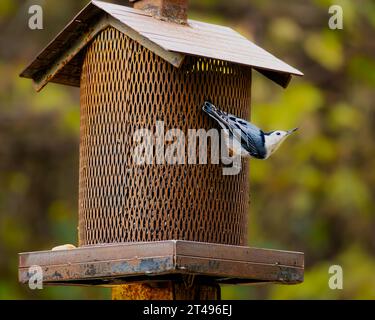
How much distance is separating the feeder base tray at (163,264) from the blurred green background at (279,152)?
5.46 m

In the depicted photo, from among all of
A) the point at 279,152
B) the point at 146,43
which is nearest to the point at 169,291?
the point at 146,43

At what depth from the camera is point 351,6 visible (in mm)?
11469

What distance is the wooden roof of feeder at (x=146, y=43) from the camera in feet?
20.6

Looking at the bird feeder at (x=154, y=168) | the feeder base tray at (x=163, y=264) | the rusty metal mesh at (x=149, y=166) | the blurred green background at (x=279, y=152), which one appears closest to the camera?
the feeder base tray at (x=163, y=264)

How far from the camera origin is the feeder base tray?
5.82 meters

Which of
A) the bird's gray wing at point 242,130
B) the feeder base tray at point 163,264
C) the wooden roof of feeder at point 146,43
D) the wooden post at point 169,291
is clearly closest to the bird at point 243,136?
the bird's gray wing at point 242,130

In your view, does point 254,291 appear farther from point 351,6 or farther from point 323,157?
point 351,6

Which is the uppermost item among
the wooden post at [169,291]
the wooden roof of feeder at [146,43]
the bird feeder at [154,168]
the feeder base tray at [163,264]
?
the wooden roof of feeder at [146,43]

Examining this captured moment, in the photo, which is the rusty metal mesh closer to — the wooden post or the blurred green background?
the wooden post

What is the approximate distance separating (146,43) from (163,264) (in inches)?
51.0

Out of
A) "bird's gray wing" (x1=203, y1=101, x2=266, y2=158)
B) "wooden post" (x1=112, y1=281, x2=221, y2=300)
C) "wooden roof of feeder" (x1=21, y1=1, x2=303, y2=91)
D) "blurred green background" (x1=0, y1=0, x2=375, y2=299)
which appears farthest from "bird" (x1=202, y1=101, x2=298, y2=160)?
"blurred green background" (x1=0, y1=0, x2=375, y2=299)

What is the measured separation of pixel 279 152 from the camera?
12859mm

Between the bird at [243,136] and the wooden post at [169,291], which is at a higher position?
the bird at [243,136]

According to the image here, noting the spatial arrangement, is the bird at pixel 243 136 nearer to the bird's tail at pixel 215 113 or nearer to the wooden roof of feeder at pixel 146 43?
the bird's tail at pixel 215 113
